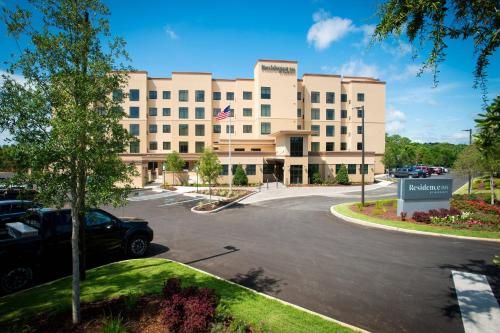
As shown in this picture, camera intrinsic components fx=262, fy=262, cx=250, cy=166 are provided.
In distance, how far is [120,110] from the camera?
16.9 feet

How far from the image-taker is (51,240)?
7664 mm

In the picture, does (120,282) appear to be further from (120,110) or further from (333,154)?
(333,154)

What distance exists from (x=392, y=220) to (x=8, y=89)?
56.3 feet

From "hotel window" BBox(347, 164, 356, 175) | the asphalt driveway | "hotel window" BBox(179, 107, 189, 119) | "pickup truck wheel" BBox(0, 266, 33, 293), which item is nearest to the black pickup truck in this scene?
"pickup truck wheel" BBox(0, 266, 33, 293)

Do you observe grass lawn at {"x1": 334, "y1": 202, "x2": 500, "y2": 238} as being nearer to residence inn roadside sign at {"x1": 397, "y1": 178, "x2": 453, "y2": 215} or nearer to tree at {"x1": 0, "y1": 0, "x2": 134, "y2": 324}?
residence inn roadside sign at {"x1": 397, "y1": 178, "x2": 453, "y2": 215}

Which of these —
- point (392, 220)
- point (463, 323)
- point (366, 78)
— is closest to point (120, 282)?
point (463, 323)

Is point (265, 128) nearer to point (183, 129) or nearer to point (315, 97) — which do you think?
point (315, 97)

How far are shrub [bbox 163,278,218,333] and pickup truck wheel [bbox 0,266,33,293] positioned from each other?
441cm

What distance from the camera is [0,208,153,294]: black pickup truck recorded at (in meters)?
6.84

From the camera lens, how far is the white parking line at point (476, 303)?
18.4 ft

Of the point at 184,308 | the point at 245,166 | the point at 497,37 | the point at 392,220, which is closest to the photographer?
the point at 497,37

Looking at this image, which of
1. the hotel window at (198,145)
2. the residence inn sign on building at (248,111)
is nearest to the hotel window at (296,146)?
the residence inn sign on building at (248,111)

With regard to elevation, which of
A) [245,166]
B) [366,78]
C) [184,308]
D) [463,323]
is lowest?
[463,323]

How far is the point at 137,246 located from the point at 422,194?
1609cm
